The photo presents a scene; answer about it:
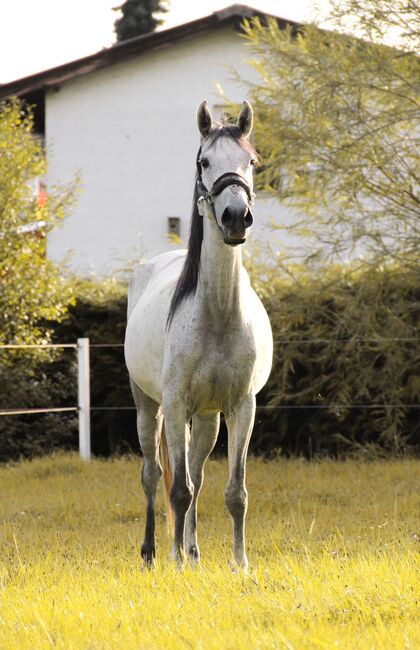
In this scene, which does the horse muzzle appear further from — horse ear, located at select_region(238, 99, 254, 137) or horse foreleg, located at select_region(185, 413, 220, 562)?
horse foreleg, located at select_region(185, 413, 220, 562)

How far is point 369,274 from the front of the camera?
1159cm

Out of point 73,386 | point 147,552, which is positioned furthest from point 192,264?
point 73,386

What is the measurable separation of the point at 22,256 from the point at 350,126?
4.16 m

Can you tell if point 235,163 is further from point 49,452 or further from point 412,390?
point 49,452

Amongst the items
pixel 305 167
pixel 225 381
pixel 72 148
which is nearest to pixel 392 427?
pixel 305 167

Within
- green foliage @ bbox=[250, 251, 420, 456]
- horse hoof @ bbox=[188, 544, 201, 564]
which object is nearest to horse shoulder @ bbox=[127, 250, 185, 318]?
horse hoof @ bbox=[188, 544, 201, 564]

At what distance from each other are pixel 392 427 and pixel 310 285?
1847 mm

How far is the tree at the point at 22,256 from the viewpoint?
12.4 m

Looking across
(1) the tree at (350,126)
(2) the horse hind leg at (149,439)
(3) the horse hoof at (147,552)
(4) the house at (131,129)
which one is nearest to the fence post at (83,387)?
(1) the tree at (350,126)

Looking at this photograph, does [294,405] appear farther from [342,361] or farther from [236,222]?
[236,222]

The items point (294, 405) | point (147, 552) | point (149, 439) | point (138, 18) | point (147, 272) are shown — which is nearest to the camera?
point (147, 552)

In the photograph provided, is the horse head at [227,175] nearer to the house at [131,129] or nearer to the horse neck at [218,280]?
the horse neck at [218,280]

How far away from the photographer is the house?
19.4 meters

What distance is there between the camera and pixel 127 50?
1938cm
